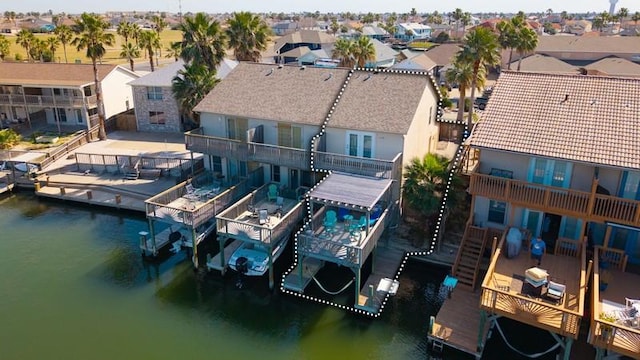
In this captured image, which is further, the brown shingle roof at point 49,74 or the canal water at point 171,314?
the brown shingle roof at point 49,74

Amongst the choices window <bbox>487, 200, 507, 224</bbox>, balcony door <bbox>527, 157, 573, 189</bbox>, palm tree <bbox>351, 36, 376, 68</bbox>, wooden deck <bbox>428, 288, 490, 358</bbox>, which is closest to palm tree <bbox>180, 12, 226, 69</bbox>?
palm tree <bbox>351, 36, 376, 68</bbox>

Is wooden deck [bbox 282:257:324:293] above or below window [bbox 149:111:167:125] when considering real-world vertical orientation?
below

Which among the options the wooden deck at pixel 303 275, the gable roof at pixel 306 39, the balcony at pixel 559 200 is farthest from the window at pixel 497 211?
the gable roof at pixel 306 39

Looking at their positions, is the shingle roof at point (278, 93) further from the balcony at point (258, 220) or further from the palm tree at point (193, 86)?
the balcony at point (258, 220)

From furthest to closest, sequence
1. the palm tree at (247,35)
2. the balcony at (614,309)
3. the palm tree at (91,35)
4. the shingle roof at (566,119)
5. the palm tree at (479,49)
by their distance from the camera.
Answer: the palm tree at (247,35)
the palm tree at (91,35)
the palm tree at (479,49)
the shingle roof at (566,119)
the balcony at (614,309)

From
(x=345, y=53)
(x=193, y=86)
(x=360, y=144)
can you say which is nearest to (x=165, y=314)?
(x=360, y=144)

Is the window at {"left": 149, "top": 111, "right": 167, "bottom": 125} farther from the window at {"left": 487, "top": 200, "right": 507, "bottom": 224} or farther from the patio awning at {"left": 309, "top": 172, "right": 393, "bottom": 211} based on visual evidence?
the window at {"left": 487, "top": 200, "right": 507, "bottom": 224}

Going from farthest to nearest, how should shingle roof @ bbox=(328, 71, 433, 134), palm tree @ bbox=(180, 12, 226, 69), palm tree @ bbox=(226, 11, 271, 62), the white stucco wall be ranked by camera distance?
1. the white stucco wall
2. palm tree @ bbox=(226, 11, 271, 62)
3. palm tree @ bbox=(180, 12, 226, 69)
4. shingle roof @ bbox=(328, 71, 433, 134)
